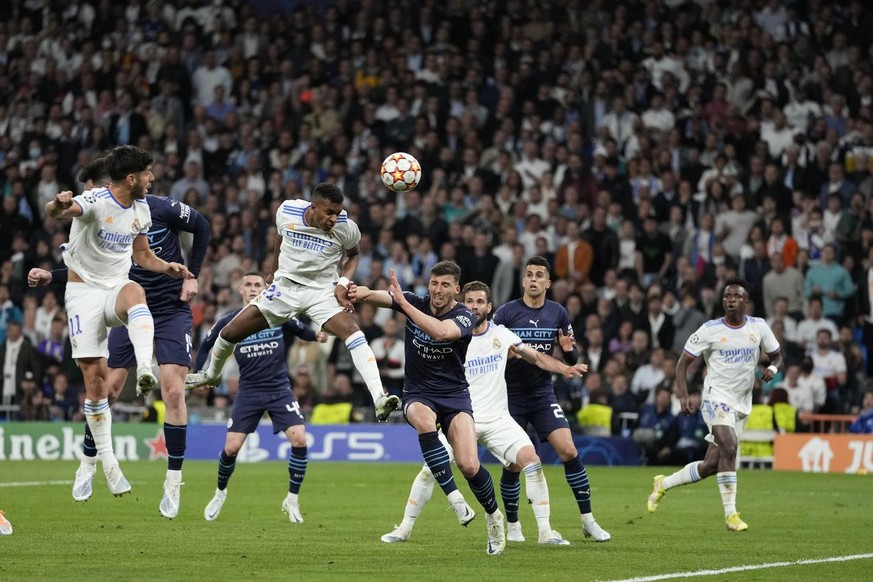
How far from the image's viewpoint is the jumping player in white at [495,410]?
13.0 meters

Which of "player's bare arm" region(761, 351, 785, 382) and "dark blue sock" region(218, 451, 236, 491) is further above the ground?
"player's bare arm" region(761, 351, 785, 382)

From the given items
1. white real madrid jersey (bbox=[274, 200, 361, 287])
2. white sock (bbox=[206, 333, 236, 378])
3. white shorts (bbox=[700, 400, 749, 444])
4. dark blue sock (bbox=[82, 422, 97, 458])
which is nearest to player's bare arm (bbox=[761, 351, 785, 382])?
white shorts (bbox=[700, 400, 749, 444])

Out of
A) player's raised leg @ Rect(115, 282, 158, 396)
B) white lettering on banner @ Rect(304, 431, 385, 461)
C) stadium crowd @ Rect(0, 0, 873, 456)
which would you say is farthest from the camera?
white lettering on banner @ Rect(304, 431, 385, 461)

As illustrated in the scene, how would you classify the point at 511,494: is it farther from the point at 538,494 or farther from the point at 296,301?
the point at 296,301

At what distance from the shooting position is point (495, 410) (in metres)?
13.4

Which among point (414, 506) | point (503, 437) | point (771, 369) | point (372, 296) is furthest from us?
point (771, 369)

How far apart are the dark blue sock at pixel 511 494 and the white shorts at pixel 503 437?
0.13m

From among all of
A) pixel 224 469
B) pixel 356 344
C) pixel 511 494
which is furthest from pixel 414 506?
pixel 224 469

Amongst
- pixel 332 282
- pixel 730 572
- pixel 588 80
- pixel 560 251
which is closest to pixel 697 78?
pixel 588 80

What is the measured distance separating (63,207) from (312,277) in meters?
2.41

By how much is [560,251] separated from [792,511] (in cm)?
992

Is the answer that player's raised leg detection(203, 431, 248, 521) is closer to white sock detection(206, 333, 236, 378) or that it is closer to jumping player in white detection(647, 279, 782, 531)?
white sock detection(206, 333, 236, 378)

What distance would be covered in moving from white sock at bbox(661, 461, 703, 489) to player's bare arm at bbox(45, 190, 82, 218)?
7043 mm

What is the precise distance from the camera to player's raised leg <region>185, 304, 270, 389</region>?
43.8ft
